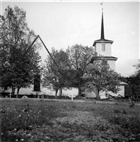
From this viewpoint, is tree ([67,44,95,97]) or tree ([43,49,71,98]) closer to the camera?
tree ([43,49,71,98])

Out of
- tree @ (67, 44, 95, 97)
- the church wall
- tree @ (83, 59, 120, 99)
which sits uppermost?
the church wall

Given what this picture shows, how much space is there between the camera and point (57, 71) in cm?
2897

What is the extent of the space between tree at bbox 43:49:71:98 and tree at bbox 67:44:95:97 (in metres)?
3.21

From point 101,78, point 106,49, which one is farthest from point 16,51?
point 106,49

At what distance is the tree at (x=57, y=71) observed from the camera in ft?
93.1

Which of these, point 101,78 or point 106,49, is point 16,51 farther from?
point 106,49

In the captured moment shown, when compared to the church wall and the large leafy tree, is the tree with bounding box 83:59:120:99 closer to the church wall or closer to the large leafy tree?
the large leafy tree

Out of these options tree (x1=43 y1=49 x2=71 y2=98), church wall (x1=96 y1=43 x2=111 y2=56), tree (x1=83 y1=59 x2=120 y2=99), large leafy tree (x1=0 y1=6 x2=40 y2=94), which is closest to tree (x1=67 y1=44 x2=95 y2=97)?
tree (x1=43 y1=49 x2=71 y2=98)

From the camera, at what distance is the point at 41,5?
9.91 metres

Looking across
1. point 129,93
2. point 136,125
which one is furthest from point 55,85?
point 136,125

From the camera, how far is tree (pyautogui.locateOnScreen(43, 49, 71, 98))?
2839 cm

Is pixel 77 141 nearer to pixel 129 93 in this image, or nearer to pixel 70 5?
pixel 70 5

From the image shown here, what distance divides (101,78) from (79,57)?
9297 mm

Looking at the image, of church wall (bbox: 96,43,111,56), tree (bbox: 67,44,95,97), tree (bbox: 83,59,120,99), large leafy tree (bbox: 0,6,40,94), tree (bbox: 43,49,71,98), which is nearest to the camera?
large leafy tree (bbox: 0,6,40,94)
